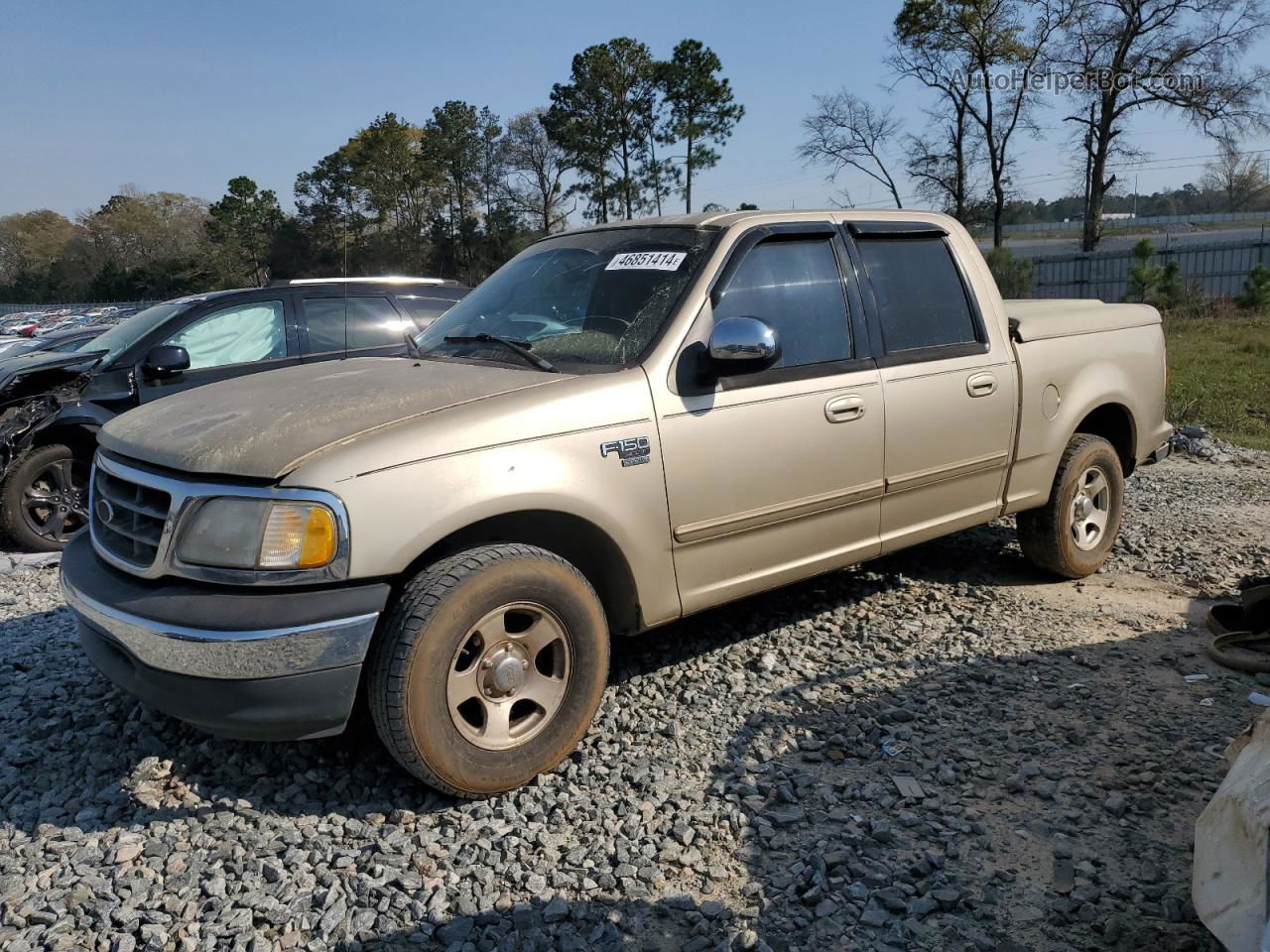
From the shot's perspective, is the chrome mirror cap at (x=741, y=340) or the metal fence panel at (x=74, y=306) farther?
the metal fence panel at (x=74, y=306)

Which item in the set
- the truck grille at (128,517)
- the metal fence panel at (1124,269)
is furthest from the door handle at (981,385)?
the metal fence panel at (1124,269)

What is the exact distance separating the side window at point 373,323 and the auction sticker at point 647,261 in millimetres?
3981

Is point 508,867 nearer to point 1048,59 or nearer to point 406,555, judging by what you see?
point 406,555

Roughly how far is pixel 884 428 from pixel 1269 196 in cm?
7731

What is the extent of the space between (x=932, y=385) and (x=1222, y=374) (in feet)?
36.9

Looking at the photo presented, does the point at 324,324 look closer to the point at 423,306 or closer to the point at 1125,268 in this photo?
the point at 423,306

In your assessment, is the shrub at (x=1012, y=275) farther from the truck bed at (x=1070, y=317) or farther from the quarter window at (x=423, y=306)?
the truck bed at (x=1070, y=317)

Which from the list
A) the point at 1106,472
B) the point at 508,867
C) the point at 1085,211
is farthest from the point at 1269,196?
the point at 508,867

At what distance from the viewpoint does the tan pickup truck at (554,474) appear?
2.91 meters

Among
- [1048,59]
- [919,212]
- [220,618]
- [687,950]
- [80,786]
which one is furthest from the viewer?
[1048,59]

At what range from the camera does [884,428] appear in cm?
428

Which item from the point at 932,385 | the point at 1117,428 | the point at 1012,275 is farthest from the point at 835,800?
the point at 1012,275

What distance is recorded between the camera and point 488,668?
3217mm

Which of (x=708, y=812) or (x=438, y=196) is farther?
(x=438, y=196)
